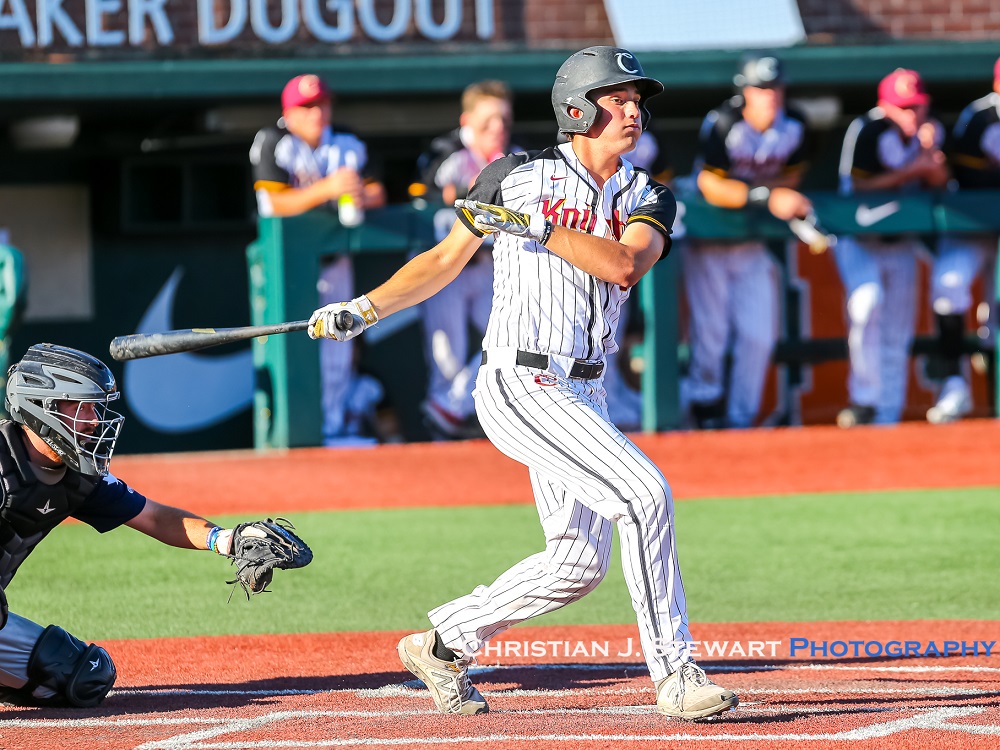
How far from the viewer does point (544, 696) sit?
4.43 m

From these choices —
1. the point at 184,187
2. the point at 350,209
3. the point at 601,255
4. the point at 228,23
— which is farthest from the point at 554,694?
the point at 184,187

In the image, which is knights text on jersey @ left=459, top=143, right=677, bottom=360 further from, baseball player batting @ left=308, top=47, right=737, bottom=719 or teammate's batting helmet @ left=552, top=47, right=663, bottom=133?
teammate's batting helmet @ left=552, top=47, right=663, bottom=133

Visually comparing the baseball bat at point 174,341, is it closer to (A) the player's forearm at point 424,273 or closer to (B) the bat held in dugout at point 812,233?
(A) the player's forearm at point 424,273

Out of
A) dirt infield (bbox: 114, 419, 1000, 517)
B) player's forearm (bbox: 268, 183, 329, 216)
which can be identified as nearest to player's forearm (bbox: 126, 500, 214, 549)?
dirt infield (bbox: 114, 419, 1000, 517)

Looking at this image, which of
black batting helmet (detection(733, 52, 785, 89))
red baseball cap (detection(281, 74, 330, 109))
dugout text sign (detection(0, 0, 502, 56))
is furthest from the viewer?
dugout text sign (detection(0, 0, 502, 56))

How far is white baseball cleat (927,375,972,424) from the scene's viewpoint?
1056 cm

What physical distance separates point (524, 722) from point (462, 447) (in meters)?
5.94

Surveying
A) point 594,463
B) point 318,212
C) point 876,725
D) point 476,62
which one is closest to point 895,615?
point 876,725

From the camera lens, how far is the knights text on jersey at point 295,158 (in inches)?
385

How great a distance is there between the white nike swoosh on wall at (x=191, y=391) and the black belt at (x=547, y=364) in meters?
7.94

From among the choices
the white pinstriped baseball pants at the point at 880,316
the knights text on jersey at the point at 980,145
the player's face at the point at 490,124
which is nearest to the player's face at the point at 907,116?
the knights text on jersey at the point at 980,145

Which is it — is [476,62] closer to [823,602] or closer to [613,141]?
[823,602]

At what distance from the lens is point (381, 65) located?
1107 cm

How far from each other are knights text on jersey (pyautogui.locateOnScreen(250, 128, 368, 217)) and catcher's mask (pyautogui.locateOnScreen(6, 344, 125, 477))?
18.9ft
